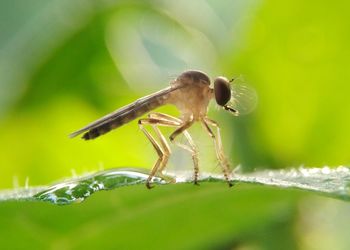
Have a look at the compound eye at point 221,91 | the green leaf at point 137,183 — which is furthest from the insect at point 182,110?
the green leaf at point 137,183

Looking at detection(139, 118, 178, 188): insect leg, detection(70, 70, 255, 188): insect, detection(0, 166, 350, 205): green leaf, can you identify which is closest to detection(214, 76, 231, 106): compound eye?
detection(70, 70, 255, 188): insect

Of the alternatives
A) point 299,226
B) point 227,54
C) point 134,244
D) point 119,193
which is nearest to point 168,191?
point 119,193

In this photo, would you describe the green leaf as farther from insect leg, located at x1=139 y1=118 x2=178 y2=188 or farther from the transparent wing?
the transparent wing

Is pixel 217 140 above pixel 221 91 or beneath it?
beneath

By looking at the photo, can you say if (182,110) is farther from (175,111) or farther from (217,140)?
(217,140)

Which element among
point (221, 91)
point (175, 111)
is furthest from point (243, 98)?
point (175, 111)

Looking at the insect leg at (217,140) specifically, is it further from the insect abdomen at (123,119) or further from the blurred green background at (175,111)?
the insect abdomen at (123,119)

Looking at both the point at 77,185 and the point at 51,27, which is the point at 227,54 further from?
the point at 77,185
